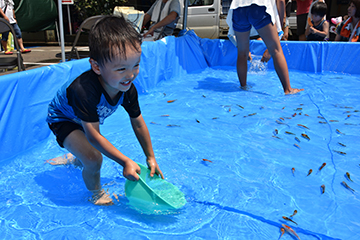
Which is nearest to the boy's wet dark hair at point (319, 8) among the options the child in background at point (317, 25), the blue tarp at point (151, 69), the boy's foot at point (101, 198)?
the child in background at point (317, 25)

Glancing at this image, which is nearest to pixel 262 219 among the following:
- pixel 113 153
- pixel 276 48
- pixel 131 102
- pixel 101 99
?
pixel 113 153

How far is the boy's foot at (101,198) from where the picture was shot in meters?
Result: 1.76

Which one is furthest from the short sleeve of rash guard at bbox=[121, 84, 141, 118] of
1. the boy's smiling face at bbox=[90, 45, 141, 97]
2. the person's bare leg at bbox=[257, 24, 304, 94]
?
the person's bare leg at bbox=[257, 24, 304, 94]

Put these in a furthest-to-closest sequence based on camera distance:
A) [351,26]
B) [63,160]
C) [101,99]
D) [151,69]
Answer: [351,26] → [151,69] → [63,160] → [101,99]

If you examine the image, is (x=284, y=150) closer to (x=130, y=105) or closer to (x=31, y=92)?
(x=130, y=105)

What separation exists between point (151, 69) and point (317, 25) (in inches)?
153

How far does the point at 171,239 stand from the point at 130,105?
0.80 meters

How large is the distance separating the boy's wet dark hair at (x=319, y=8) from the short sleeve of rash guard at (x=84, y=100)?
5.54 meters

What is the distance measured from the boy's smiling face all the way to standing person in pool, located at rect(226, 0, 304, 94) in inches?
105

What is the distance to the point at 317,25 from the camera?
5895 mm

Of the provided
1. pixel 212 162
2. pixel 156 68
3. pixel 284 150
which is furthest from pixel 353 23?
pixel 212 162

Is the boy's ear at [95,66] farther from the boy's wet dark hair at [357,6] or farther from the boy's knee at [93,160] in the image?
the boy's wet dark hair at [357,6]

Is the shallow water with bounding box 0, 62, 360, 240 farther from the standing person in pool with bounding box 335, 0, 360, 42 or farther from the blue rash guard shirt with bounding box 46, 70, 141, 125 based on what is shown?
the standing person in pool with bounding box 335, 0, 360, 42

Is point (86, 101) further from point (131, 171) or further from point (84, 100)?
point (131, 171)
